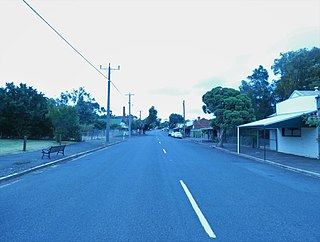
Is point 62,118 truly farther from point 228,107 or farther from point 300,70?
point 300,70

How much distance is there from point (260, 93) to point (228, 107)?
57.6ft

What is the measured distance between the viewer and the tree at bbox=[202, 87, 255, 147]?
27.5 m

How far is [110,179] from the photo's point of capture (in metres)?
9.77

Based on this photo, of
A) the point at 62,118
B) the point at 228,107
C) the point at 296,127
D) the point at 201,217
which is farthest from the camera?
the point at 228,107

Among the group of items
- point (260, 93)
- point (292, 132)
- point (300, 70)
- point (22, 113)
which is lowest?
point (292, 132)

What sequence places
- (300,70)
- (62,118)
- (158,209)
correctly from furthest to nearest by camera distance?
(300,70) → (62,118) → (158,209)

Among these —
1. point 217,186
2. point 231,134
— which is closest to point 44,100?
point 231,134

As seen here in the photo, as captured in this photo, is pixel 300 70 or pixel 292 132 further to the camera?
pixel 300 70

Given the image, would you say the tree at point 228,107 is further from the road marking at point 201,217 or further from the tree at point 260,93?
the road marking at point 201,217

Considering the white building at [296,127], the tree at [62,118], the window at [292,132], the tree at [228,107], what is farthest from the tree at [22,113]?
the window at [292,132]

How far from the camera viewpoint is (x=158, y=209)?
6.09m

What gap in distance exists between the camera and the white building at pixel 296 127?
59.6 ft

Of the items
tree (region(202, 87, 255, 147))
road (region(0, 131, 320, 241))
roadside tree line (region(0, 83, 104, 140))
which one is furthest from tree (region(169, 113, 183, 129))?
road (region(0, 131, 320, 241))

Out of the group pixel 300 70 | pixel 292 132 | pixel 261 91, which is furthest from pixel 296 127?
pixel 261 91
